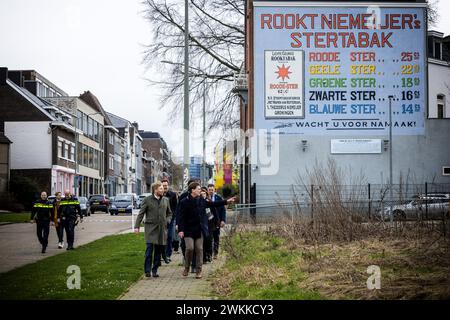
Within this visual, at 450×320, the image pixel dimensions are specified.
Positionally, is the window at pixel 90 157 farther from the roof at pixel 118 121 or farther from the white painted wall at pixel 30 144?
the roof at pixel 118 121

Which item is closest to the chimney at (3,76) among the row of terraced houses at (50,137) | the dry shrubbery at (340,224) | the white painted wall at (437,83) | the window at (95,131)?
the row of terraced houses at (50,137)

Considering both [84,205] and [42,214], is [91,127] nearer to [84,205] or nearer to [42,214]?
[84,205]

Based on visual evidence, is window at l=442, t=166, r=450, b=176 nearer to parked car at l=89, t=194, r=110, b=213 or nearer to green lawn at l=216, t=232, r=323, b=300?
green lawn at l=216, t=232, r=323, b=300

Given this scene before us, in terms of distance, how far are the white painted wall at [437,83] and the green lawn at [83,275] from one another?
3139cm

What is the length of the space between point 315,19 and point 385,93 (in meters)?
5.19

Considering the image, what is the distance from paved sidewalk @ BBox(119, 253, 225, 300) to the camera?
9.84 meters

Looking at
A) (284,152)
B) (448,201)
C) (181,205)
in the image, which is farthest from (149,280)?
(284,152)

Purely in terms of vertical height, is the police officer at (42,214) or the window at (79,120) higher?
the window at (79,120)

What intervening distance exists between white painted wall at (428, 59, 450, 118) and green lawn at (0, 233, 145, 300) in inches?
1236

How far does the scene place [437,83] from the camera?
46344mm

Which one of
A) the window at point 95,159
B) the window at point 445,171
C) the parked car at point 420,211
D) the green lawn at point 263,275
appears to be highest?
the window at point 95,159

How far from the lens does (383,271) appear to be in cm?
1018

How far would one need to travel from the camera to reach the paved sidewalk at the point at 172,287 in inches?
387
